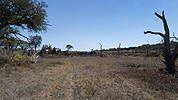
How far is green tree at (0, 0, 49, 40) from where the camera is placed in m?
10.5

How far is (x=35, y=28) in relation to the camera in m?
13.1

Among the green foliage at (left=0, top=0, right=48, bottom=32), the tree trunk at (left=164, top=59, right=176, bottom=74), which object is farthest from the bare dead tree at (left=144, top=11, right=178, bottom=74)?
the green foliage at (left=0, top=0, right=48, bottom=32)

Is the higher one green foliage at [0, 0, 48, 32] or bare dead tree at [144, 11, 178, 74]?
green foliage at [0, 0, 48, 32]

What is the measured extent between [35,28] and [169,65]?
12.8m

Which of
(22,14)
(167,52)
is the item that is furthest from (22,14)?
(167,52)

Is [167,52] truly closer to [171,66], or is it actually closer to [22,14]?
[171,66]

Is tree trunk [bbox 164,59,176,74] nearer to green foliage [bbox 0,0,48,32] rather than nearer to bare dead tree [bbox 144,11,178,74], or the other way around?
bare dead tree [bbox 144,11,178,74]

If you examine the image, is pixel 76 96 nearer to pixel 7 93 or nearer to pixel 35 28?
pixel 7 93

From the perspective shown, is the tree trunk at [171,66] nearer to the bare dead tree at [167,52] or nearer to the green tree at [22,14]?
the bare dead tree at [167,52]

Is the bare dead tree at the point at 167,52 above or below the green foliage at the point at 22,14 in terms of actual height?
below

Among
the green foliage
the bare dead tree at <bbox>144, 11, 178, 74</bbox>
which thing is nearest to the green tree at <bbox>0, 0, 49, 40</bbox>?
the green foliage

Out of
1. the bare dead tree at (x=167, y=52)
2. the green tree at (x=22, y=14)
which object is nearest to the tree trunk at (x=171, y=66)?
the bare dead tree at (x=167, y=52)

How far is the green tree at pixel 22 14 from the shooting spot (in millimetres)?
10523

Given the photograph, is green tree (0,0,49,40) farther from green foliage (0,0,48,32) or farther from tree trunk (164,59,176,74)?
tree trunk (164,59,176,74)
